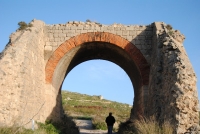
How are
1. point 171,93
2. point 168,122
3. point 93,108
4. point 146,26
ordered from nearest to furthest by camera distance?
point 168,122, point 171,93, point 146,26, point 93,108

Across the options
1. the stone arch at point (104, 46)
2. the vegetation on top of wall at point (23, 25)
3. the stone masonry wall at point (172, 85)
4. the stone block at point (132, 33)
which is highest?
the stone block at point (132, 33)

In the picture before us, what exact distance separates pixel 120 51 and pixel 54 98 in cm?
343

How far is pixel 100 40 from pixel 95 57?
2.05 metres

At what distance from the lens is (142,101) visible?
33.8ft

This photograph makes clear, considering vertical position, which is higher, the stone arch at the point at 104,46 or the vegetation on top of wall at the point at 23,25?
the vegetation on top of wall at the point at 23,25

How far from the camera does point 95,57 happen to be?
12742mm

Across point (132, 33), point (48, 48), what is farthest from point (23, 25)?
point (132, 33)

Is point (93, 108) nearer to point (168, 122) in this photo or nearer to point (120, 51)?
point (120, 51)

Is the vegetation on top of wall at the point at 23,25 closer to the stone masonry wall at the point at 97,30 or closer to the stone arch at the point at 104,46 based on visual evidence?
the stone masonry wall at the point at 97,30

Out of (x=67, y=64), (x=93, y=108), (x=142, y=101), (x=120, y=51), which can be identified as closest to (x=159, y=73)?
(x=142, y=101)

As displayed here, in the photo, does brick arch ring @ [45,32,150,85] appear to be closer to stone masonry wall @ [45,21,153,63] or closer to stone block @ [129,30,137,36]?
stone masonry wall @ [45,21,153,63]

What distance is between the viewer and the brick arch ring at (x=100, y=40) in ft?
34.6

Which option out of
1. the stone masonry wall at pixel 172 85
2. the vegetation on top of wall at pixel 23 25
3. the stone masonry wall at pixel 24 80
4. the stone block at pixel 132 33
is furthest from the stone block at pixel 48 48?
the stone masonry wall at pixel 172 85

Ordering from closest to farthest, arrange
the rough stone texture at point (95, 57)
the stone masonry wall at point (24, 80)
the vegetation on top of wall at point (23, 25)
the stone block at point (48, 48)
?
1. the rough stone texture at point (95, 57)
2. the stone masonry wall at point (24, 80)
3. the vegetation on top of wall at point (23, 25)
4. the stone block at point (48, 48)
